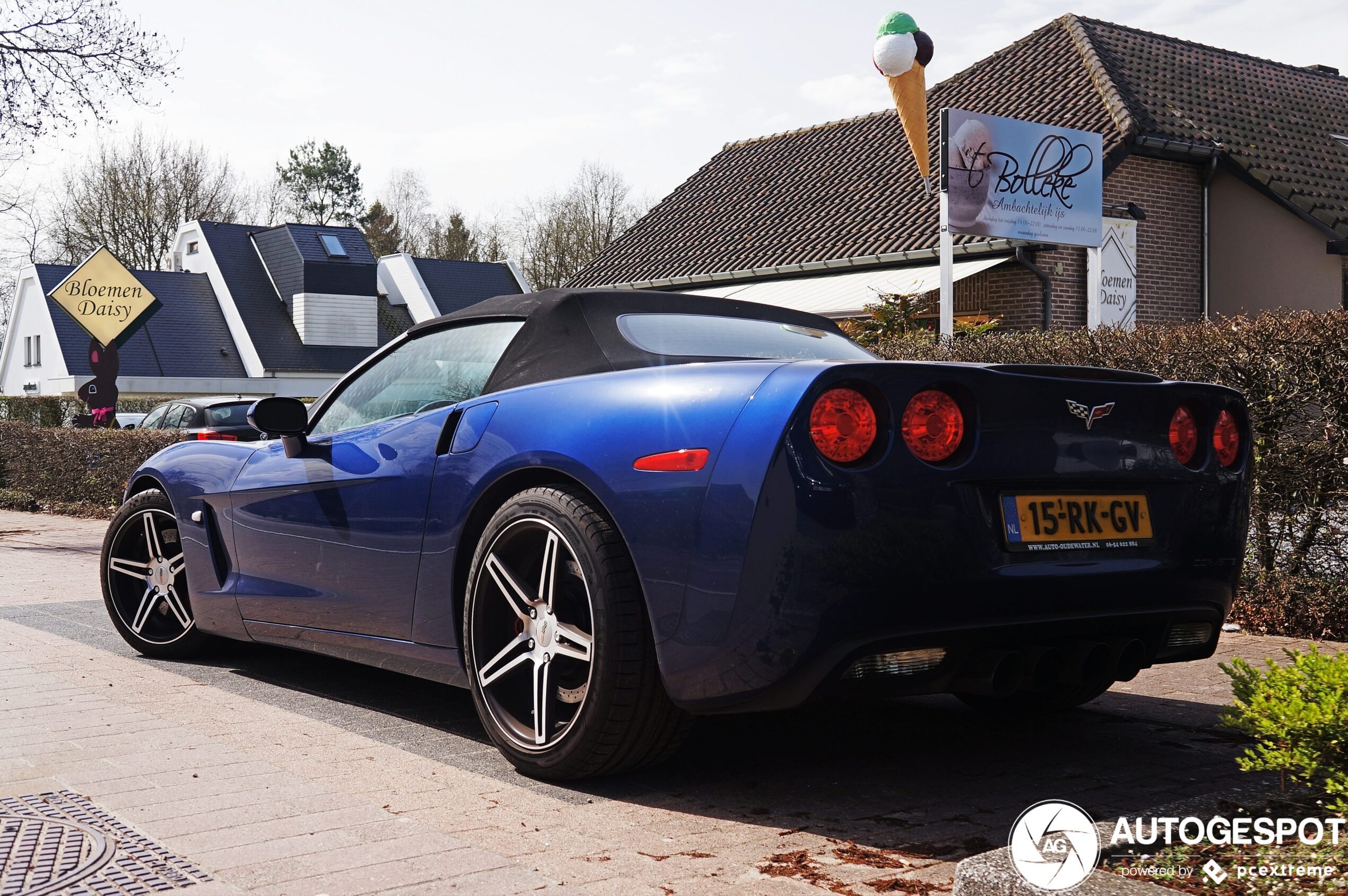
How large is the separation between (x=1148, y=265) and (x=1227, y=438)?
62.3 feet

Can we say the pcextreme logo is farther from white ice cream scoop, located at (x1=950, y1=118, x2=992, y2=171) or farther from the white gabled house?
the white gabled house

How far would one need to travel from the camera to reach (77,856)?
3.15 meters

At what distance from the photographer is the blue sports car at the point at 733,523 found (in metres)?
3.20

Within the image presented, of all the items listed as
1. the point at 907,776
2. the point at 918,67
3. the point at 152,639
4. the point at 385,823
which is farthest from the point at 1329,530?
the point at 918,67

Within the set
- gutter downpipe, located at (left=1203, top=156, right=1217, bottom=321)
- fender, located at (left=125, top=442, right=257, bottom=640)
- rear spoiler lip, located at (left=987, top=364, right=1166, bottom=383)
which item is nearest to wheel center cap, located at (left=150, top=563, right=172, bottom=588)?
fender, located at (left=125, top=442, right=257, bottom=640)

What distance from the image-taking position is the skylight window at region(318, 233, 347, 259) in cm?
4816

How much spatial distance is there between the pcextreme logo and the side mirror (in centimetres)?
318

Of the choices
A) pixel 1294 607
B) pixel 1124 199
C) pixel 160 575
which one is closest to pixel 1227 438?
pixel 1294 607

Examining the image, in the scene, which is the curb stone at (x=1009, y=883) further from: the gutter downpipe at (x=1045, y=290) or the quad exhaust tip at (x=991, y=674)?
the gutter downpipe at (x=1045, y=290)

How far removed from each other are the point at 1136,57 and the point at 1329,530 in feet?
64.3

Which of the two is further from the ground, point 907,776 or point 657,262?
point 657,262

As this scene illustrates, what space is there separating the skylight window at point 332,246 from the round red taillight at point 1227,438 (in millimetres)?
46661

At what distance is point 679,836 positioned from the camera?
10.8ft

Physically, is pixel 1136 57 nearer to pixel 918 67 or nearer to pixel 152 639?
pixel 918 67
